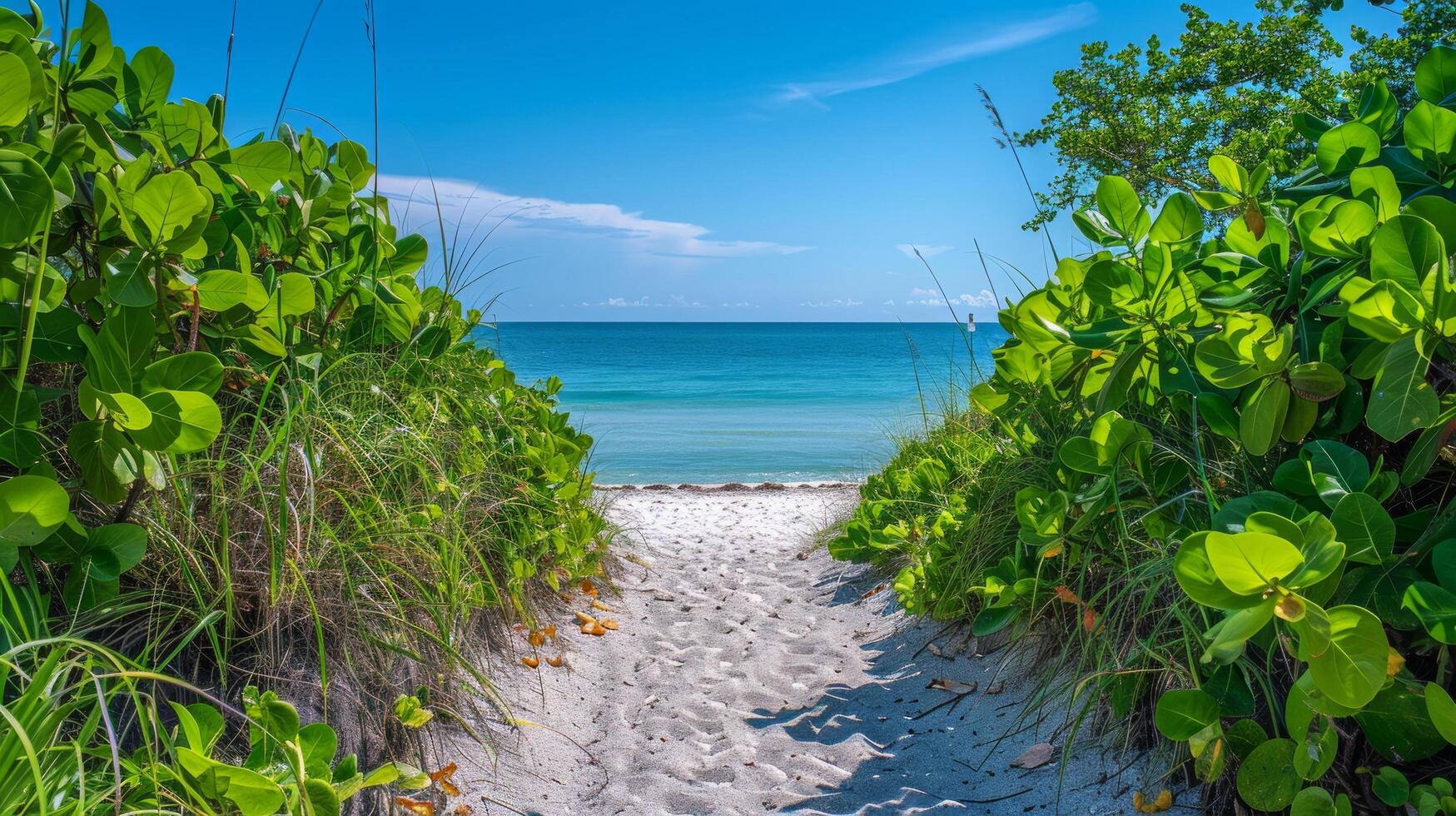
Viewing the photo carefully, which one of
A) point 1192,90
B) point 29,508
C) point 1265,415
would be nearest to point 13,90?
point 29,508

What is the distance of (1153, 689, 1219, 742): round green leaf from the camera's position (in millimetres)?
1476

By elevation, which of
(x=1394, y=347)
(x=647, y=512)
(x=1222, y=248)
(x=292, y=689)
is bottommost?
(x=647, y=512)

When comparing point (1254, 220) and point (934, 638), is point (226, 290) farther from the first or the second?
point (934, 638)

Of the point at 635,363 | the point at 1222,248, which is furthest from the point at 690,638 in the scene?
the point at 635,363

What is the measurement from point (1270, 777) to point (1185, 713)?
0.16m

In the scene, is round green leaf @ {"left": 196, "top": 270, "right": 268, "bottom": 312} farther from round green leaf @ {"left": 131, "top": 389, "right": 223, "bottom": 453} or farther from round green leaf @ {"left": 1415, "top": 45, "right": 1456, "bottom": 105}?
round green leaf @ {"left": 1415, "top": 45, "right": 1456, "bottom": 105}

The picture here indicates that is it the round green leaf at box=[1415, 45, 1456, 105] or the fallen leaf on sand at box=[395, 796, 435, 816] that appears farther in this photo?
the fallen leaf on sand at box=[395, 796, 435, 816]

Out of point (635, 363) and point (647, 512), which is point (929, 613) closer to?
point (647, 512)

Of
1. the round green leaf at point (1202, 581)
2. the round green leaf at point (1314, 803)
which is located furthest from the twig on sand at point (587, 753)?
the round green leaf at point (1202, 581)

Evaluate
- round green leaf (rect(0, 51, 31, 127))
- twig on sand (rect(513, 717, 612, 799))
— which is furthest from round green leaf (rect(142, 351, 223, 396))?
twig on sand (rect(513, 717, 612, 799))

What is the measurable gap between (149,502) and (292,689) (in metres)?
0.53

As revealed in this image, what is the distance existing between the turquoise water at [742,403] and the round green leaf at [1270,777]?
281 centimetres

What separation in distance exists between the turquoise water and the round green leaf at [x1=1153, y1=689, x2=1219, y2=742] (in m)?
2.74

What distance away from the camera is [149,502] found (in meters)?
1.81
